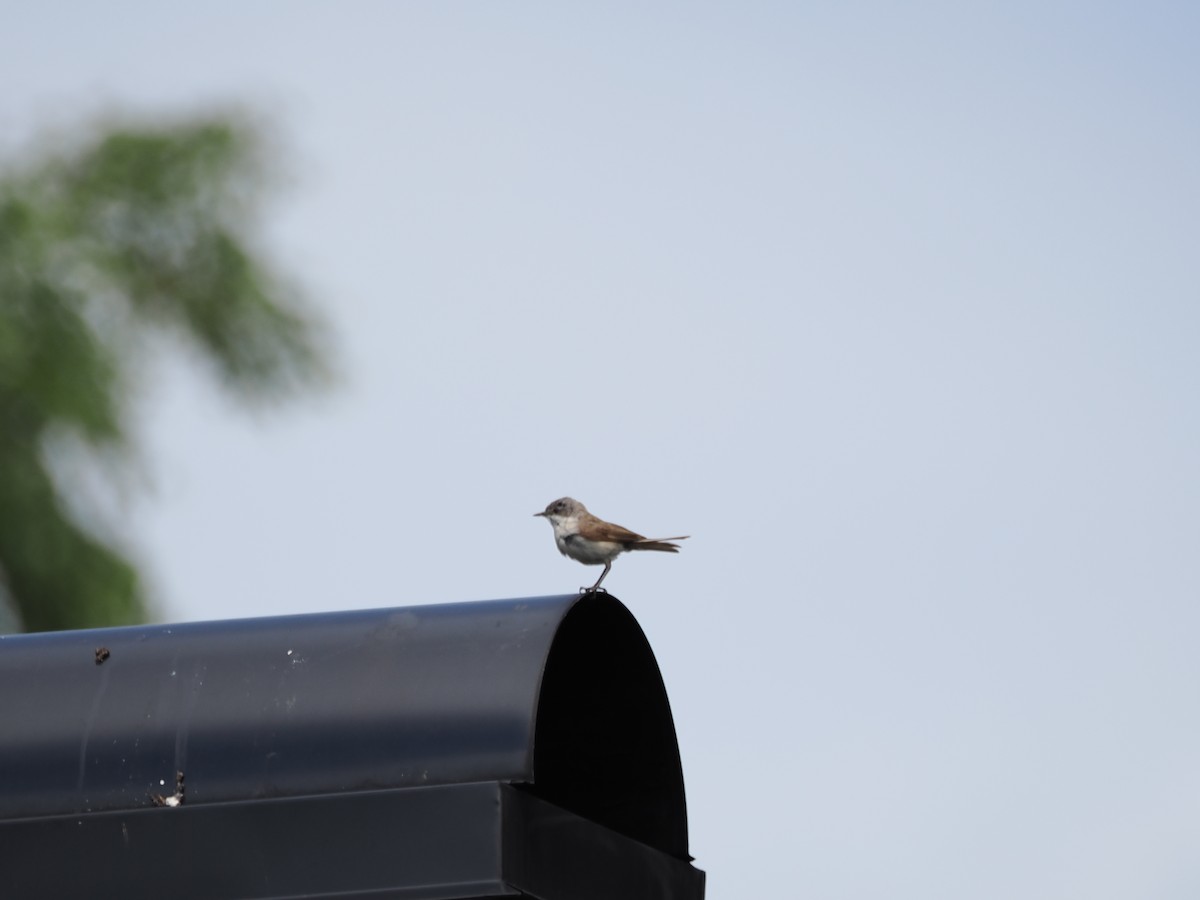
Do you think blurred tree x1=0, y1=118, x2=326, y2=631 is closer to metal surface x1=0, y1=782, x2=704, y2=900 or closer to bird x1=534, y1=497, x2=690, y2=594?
bird x1=534, y1=497, x2=690, y2=594

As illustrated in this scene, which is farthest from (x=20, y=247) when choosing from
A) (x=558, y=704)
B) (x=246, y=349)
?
(x=558, y=704)

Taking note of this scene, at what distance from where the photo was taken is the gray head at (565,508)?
23.9 feet

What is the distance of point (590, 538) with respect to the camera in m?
7.04

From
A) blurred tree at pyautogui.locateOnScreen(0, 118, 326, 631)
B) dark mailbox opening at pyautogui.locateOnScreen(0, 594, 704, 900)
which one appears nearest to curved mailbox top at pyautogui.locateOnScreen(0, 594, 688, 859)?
dark mailbox opening at pyautogui.locateOnScreen(0, 594, 704, 900)

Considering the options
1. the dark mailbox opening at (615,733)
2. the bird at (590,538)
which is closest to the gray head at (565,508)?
the bird at (590,538)

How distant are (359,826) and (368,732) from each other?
0.47ft

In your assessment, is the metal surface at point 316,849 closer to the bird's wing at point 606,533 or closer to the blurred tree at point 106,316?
the bird's wing at point 606,533

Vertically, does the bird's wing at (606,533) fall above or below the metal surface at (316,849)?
above

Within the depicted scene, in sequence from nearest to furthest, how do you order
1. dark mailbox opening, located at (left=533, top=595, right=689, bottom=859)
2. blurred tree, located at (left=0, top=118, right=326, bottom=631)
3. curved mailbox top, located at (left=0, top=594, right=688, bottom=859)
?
curved mailbox top, located at (left=0, top=594, right=688, bottom=859) → dark mailbox opening, located at (left=533, top=595, right=689, bottom=859) → blurred tree, located at (left=0, top=118, right=326, bottom=631)

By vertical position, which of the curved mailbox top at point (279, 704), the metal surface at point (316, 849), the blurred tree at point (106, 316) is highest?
the blurred tree at point (106, 316)

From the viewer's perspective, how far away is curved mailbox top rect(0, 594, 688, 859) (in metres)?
2.82

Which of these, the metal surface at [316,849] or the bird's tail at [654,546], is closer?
the metal surface at [316,849]

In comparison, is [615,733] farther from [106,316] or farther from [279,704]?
[106,316]

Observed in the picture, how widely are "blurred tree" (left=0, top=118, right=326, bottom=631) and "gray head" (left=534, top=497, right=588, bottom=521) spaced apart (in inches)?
169
